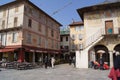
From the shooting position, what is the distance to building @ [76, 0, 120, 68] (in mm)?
20672

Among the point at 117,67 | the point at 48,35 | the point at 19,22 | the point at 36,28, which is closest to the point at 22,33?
the point at 19,22

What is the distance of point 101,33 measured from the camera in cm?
2148

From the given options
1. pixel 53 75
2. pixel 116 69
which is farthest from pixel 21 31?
pixel 116 69

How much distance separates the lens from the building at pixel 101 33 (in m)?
20.7

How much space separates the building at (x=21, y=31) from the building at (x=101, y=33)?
10.1 m

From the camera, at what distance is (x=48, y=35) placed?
35000 millimetres

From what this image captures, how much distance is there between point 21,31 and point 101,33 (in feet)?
42.5

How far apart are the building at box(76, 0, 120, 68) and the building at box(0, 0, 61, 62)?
1006cm

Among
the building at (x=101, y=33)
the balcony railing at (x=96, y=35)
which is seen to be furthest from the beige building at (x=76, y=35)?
the balcony railing at (x=96, y=35)

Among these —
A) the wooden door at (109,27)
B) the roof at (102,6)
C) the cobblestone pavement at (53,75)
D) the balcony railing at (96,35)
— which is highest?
the roof at (102,6)

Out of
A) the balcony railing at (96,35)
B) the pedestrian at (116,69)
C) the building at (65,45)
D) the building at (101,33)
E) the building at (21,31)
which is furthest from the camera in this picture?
the building at (65,45)

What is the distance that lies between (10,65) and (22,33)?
6621 mm

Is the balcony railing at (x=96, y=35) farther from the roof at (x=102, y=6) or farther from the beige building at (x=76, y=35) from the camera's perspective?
the beige building at (x=76, y=35)

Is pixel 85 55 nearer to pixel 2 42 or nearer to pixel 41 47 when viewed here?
pixel 41 47
